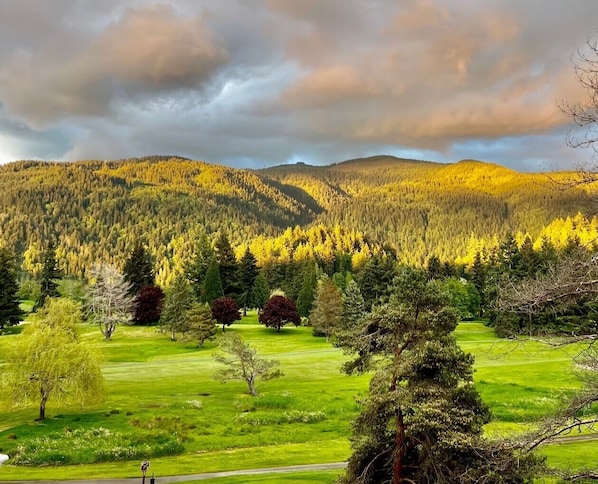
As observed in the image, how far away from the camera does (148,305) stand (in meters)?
91.2

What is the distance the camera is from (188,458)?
3347 centimetres

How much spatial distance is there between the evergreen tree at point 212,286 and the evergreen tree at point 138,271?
15.7m

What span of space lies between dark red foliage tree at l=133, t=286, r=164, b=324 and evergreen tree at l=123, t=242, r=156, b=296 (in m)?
10.3

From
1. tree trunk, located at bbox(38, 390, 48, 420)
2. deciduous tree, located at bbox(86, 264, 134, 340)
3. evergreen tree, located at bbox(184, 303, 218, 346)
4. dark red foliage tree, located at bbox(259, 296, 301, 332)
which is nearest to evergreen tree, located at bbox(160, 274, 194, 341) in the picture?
evergreen tree, located at bbox(184, 303, 218, 346)

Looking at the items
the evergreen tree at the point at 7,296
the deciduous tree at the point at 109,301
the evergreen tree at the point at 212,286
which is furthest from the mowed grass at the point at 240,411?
the evergreen tree at the point at 7,296

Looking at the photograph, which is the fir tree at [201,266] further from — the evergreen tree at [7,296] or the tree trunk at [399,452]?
the tree trunk at [399,452]

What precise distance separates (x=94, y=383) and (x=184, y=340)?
36837 millimetres

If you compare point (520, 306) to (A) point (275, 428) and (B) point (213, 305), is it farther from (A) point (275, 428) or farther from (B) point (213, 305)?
(B) point (213, 305)

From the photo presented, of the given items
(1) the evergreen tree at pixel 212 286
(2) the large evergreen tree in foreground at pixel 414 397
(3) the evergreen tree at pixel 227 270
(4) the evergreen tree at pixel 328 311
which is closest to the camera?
(2) the large evergreen tree in foreground at pixel 414 397

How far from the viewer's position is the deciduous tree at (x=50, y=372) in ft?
124

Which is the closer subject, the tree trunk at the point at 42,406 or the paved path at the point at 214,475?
the paved path at the point at 214,475

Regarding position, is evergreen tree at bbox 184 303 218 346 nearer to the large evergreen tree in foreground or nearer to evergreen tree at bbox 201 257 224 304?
evergreen tree at bbox 201 257 224 304

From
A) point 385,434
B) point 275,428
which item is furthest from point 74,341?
point 385,434

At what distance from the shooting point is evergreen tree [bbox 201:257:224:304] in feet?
306
